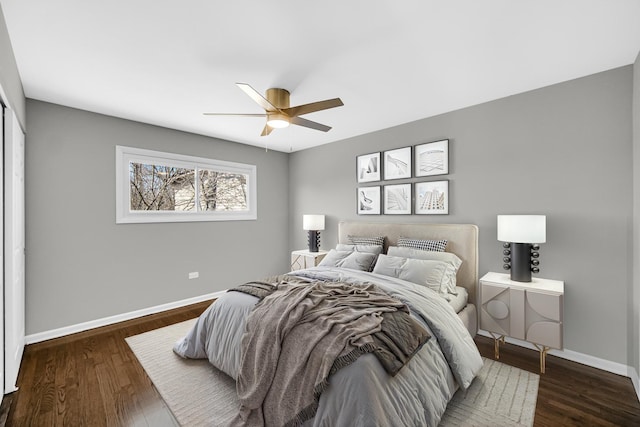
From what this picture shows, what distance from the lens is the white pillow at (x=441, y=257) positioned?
2928mm

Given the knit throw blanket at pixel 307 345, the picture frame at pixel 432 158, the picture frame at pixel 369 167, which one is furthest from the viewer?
the picture frame at pixel 369 167

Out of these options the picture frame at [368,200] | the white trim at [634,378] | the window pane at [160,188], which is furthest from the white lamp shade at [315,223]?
the white trim at [634,378]

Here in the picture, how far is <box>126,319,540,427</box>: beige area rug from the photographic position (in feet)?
6.37

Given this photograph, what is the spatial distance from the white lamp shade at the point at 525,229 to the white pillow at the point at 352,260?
139cm

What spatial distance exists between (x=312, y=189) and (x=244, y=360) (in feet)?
11.9

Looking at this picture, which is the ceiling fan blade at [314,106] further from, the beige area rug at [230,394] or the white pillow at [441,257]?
the beige area rug at [230,394]

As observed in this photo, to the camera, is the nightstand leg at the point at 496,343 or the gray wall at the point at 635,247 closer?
the gray wall at the point at 635,247

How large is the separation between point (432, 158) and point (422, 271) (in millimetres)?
1565

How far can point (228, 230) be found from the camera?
485cm

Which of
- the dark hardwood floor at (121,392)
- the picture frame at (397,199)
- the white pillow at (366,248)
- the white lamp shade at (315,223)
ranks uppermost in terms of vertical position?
the picture frame at (397,199)

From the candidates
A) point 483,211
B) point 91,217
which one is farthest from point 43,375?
point 483,211

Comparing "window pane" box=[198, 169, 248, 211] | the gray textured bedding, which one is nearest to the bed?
the gray textured bedding

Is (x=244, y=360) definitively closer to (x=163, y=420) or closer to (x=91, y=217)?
(x=163, y=420)

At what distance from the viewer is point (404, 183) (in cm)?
396
